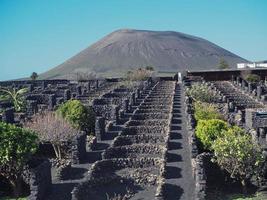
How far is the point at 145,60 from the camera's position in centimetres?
19500

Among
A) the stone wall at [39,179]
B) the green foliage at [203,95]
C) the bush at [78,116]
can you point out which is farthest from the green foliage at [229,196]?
the green foliage at [203,95]

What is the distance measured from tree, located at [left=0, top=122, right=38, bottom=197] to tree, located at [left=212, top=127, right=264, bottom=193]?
7332 mm

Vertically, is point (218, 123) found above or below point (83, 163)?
above

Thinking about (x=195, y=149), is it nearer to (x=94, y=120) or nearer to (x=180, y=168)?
(x=180, y=168)

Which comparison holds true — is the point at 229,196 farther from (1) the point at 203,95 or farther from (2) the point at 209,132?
(1) the point at 203,95

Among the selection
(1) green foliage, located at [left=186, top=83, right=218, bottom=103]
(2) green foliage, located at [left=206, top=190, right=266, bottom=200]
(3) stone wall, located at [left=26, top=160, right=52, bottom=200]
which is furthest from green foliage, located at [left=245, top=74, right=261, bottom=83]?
(3) stone wall, located at [left=26, top=160, right=52, bottom=200]

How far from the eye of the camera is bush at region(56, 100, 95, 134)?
30.3m

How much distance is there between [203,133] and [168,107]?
14662 millimetres

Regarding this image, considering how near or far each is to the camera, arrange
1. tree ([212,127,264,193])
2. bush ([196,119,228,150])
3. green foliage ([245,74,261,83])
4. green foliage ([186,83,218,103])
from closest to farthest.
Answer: tree ([212,127,264,193]) < bush ([196,119,228,150]) < green foliage ([186,83,218,103]) < green foliage ([245,74,261,83])

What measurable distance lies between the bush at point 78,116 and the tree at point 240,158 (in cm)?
1254

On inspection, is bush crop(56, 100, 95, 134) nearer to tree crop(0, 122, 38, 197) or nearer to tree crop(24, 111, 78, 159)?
tree crop(24, 111, 78, 159)

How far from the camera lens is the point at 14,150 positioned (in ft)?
59.1

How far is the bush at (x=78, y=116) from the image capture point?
30.3 m

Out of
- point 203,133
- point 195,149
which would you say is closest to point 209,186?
point 195,149
